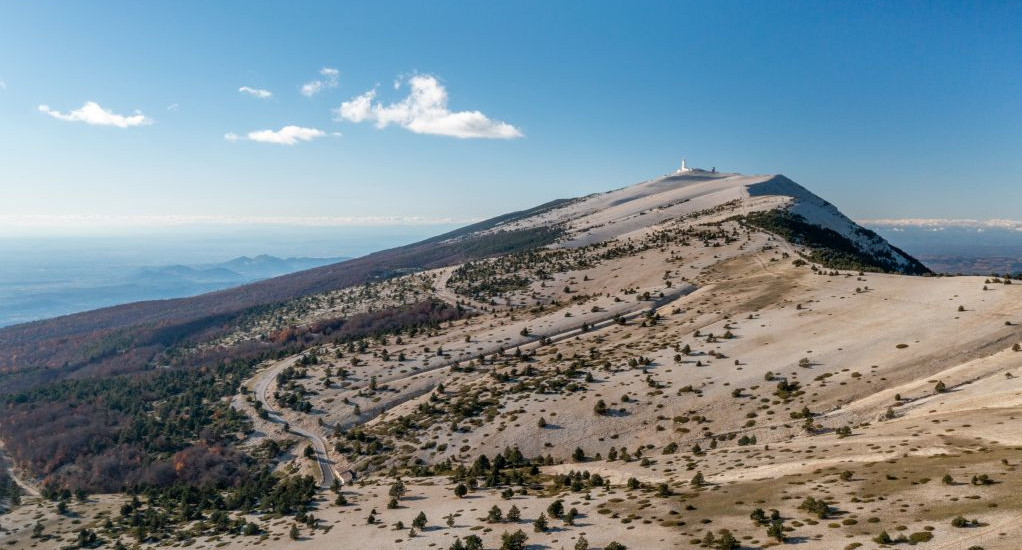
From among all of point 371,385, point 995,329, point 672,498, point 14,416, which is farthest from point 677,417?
point 14,416

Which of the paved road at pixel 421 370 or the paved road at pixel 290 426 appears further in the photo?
the paved road at pixel 421 370

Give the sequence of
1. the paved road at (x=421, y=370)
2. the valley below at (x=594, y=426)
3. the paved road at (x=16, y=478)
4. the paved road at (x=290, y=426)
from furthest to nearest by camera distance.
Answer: the paved road at (x=421, y=370) → the paved road at (x=16, y=478) → the paved road at (x=290, y=426) → the valley below at (x=594, y=426)

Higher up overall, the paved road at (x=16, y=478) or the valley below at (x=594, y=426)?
the valley below at (x=594, y=426)

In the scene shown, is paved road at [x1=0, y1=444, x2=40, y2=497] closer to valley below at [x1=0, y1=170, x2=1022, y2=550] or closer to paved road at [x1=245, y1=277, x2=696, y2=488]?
valley below at [x1=0, y1=170, x2=1022, y2=550]

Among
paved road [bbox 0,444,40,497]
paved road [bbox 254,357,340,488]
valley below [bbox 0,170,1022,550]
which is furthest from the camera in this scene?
paved road [bbox 0,444,40,497]

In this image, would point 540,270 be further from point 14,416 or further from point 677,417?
point 14,416

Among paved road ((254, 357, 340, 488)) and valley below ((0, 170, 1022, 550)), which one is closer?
valley below ((0, 170, 1022, 550))

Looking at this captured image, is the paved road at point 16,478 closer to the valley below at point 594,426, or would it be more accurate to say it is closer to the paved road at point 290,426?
the valley below at point 594,426

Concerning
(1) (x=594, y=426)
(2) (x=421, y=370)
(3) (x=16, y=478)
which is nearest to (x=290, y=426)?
(2) (x=421, y=370)

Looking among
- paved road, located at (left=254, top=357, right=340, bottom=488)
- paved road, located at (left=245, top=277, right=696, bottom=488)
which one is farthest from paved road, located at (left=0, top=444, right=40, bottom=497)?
paved road, located at (left=245, top=277, right=696, bottom=488)

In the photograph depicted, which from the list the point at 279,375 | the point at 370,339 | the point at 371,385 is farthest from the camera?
the point at 370,339

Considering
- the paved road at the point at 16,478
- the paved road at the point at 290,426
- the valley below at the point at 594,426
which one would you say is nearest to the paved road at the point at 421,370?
the paved road at the point at 290,426
